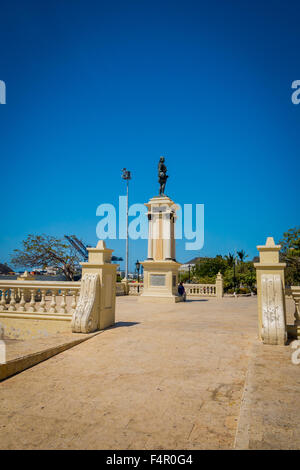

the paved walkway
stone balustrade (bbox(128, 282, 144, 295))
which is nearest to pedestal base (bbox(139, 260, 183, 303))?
stone balustrade (bbox(128, 282, 144, 295))

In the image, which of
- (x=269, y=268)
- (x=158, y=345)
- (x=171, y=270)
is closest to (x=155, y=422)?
(x=158, y=345)

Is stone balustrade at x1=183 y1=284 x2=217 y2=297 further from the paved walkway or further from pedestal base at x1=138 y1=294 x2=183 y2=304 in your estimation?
the paved walkway

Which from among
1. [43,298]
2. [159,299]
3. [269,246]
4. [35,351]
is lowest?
[159,299]

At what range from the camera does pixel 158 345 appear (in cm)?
579

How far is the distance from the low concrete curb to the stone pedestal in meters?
11.1

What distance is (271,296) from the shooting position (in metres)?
6.06

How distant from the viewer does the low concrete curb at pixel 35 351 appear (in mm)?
4375

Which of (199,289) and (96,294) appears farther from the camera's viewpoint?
(199,289)

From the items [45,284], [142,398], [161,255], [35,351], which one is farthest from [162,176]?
[142,398]

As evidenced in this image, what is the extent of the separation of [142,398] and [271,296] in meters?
3.65

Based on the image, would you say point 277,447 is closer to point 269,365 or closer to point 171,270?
point 269,365

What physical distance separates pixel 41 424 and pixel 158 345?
308 cm

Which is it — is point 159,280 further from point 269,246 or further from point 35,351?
point 35,351

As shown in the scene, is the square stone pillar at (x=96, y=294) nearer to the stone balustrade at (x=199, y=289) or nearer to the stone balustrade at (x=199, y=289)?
the stone balustrade at (x=199, y=289)
